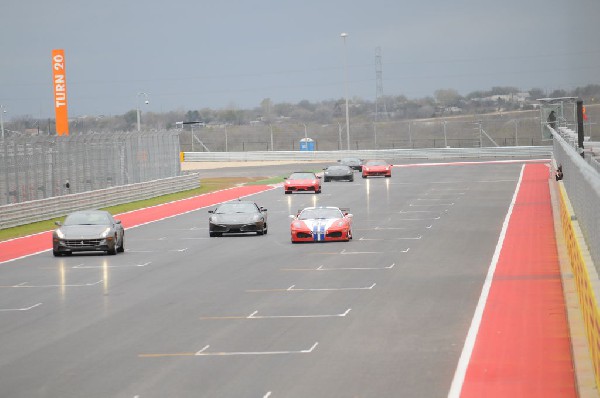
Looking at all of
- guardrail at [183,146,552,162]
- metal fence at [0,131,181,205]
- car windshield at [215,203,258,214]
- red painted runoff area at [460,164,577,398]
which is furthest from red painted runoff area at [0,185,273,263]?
guardrail at [183,146,552,162]

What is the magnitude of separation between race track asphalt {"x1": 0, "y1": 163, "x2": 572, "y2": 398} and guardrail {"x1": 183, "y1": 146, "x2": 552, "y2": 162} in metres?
63.4

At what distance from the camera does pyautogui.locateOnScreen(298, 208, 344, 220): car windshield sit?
34.8 metres

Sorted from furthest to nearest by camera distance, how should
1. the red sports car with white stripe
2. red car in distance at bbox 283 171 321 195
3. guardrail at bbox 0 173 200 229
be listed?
red car in distance at bbox 283 171 321 195 → guardrail at bbox 0 173 200 229 → the red sports car with white stripe

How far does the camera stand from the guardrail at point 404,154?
102 m

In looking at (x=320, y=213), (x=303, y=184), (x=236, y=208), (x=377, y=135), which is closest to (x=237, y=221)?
(x=236, y=208)

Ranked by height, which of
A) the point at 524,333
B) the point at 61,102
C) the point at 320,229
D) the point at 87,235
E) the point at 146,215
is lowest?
the point at 524,333

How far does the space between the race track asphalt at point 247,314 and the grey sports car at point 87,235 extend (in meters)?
0.33

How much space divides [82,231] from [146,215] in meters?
16.2

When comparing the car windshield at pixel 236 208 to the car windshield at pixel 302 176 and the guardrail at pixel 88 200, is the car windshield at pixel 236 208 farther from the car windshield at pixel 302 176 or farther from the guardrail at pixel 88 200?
the car windshield at pixel 302 176

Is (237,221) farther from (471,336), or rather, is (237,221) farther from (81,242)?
(471,336)

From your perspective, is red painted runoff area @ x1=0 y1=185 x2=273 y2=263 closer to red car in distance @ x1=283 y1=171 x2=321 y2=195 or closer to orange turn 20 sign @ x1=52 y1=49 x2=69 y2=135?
red car in distance @ x1=283 y1=171 x2=321 y2=195

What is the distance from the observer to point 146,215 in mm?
47875

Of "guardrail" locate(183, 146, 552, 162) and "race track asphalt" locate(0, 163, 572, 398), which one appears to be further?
"guardrail" locate(183, 146, 552, 162)

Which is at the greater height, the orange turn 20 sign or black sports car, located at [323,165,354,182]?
the orange turn 20 sign
